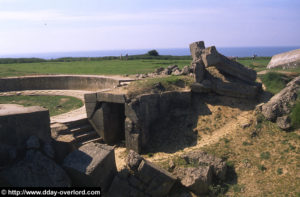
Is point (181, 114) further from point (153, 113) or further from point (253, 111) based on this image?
point (253, 111)

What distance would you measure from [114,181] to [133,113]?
4.21 m

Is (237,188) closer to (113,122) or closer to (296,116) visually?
(296,116)

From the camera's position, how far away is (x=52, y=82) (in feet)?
68.7

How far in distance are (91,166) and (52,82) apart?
15.2 meters

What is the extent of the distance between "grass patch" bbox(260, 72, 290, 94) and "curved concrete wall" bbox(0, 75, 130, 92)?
11.4 m

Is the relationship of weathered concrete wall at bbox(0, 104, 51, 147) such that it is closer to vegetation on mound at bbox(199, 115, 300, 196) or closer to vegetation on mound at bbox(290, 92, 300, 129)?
vegetation on mound at bbox(199, 115, 300, 196)

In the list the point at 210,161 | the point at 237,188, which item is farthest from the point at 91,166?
the point at 237,188

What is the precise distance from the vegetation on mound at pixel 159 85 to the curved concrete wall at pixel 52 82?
23.3ft

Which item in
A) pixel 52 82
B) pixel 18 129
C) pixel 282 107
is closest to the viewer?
pixel 18 129

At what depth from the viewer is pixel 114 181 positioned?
799 centimetres

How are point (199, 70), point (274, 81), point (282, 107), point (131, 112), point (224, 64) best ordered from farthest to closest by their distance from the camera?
1. point (274, 81)
2. point (199, 70)
3. point (224, 64)
4. point (131, 112)
5. point (282, 107)

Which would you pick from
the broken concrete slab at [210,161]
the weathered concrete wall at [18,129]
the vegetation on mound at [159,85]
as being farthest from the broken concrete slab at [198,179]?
the vegetation on mound at [159,85]

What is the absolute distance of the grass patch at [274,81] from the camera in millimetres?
13551

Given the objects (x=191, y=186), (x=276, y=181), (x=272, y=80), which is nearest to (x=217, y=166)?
(x=191, y=186)
